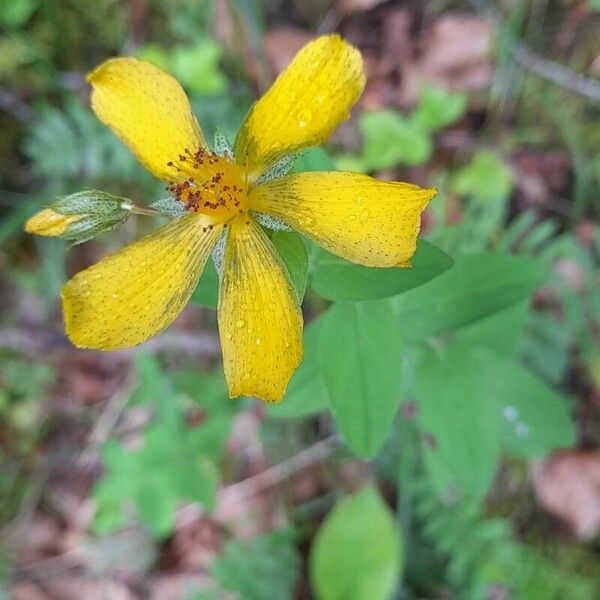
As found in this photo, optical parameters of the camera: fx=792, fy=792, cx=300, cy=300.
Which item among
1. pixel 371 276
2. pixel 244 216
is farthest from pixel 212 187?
pixel 371 276

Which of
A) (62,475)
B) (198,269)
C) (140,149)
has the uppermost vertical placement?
(140,149)

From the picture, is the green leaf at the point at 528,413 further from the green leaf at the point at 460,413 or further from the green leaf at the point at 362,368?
the green leaf at the point at 362,368

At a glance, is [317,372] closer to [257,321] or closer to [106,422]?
[257,321]

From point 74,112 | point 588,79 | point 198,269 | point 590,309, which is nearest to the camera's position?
point 198,269

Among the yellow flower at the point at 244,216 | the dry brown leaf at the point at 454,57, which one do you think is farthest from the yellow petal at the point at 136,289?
the dry brown leaf at the point at 454,57

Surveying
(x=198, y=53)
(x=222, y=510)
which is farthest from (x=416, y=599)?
(x=198, y=53)

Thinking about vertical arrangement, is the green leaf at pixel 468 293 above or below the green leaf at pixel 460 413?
above

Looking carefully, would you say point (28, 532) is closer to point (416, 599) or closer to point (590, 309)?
point (416, 599)
